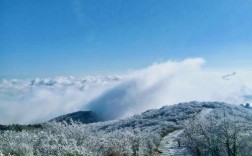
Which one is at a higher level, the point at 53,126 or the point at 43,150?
the point at 53,126

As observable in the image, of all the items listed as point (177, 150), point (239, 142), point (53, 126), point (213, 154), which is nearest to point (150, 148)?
point (177, 150)

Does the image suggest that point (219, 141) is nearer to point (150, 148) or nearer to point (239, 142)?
point (239, 142)

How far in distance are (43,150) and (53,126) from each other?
1091 inches

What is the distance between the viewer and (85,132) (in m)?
65.4

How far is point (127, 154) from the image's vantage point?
254 feet

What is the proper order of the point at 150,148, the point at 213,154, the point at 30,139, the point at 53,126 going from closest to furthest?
the point at 30,139 < the point at 53,126 < the point at 213,154 < the point at 150,148

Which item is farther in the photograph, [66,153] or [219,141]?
[219,141]

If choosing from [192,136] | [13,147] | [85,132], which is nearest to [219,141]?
[192,136]

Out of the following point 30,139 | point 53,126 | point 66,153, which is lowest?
point 66,153

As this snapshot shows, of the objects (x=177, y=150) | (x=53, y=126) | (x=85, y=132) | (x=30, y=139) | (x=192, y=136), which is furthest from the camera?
(x=177, y=150)

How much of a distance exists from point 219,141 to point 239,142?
4975mm

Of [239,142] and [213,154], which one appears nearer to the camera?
[239,142]

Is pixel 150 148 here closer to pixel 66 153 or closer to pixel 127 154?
pixel 127 154

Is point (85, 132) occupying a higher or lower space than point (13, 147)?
higher
